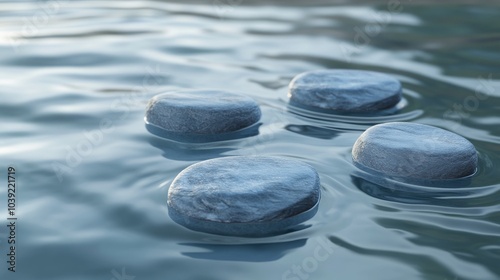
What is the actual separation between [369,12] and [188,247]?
4454 millimetres

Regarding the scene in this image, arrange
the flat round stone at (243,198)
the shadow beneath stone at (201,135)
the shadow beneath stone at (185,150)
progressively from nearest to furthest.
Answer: the flat round stone at (243,198) → the shadow beneath stone at (185,150) → the shadow beneath stone at (201,135)

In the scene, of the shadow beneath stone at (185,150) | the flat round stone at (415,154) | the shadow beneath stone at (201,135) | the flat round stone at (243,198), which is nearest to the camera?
the flat round stone at (243,198)

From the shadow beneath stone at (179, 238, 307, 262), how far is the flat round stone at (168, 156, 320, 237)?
10 cm

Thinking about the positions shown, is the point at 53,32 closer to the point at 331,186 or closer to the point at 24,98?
the point at 24,98

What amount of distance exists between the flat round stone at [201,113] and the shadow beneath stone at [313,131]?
0.22 metres

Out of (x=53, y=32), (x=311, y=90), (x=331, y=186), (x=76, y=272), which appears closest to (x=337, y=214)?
(x=331, y=186)

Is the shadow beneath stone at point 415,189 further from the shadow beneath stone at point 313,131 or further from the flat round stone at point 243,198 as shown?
the shadow beneath stone at point 313,131

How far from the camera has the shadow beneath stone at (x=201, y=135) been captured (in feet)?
13.2

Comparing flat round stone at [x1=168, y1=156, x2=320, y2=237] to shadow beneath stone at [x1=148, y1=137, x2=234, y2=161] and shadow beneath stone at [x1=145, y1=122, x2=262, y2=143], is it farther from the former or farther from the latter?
shadow beneath stone at [x1=145, y1=122, x2=262, y2=143]

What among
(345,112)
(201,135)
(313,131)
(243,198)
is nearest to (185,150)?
(201,135)

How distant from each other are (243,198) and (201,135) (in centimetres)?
105

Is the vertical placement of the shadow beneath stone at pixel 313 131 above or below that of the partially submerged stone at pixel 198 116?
below

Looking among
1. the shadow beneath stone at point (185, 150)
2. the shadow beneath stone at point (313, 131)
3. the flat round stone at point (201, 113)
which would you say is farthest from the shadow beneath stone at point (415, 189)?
the flat round stone at point (201, 113)

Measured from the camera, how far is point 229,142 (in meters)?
4.01
